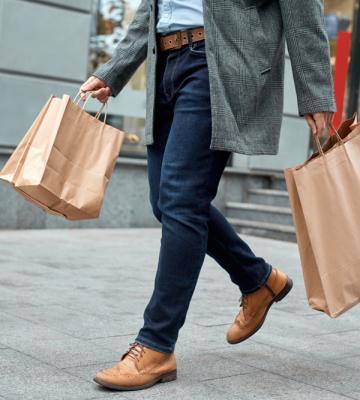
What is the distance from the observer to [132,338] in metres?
3.78

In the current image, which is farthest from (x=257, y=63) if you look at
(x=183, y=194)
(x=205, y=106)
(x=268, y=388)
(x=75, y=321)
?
(x=75, y=321)

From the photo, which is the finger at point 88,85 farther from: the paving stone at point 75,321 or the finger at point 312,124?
the paving stone at point 75,321

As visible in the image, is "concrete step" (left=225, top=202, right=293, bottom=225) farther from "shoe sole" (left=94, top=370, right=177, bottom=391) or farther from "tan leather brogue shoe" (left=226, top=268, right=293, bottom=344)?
"shoe sole" (left=94, top=370, right=177, bottom=391)

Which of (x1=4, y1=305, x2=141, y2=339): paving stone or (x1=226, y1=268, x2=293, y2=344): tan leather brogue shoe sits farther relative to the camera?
(x1=4, y1=305, x2=141, y2=339): paving stone

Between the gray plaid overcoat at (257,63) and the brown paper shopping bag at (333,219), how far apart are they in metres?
0.20

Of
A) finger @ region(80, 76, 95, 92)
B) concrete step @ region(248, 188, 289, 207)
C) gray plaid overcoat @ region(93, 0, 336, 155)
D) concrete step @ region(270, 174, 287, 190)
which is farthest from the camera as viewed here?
concrete step @ region(270, 174, 287, 190)

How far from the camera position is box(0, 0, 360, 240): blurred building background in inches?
313

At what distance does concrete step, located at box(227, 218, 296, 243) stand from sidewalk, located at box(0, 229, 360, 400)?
2462mm

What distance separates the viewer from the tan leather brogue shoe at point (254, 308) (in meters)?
3.51

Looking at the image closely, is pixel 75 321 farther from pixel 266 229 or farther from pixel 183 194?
pixel 266 229

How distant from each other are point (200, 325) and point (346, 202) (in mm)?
1417

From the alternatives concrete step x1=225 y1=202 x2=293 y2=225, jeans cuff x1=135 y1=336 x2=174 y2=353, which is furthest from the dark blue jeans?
concrete step x1=225 y1=202 x2=293 y2=225

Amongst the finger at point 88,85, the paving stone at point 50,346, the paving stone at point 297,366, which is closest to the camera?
the paving stone at point 297,366

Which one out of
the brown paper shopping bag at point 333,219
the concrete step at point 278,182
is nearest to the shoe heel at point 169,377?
the brown paper shopping bag at point 333,219
